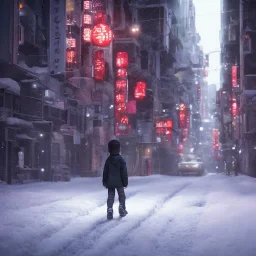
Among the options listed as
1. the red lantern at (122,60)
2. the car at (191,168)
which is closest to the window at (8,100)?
the red lantern at (122,60)

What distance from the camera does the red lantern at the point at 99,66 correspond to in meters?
35.0

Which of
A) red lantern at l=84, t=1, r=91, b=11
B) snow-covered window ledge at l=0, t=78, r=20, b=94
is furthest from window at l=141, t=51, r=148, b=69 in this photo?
snow-covered window ledge at l=0, t=78, r=20, b=94

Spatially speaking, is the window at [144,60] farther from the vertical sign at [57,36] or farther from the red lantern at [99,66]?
the vertical sign at [57,36]

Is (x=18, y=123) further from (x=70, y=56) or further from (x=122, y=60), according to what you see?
(x=122, y=60)

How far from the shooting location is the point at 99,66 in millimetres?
35312

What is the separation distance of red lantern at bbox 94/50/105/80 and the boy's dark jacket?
25.1 meters

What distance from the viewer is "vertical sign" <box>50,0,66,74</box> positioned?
89.2 feet

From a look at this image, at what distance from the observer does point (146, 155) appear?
55.8m

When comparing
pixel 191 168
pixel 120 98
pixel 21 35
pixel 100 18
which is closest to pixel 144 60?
pixel 191 168

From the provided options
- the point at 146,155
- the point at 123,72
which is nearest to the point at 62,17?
the point at 123,72

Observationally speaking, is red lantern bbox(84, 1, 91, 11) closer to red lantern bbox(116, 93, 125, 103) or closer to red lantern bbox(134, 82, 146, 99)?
red lantern bbox(116, 93, 125, 103)

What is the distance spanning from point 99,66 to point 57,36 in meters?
8.37

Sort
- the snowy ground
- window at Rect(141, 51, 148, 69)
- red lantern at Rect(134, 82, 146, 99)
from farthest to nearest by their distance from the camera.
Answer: window at Rect(141, 51, 148, 69) < red lantern at Rect(134, 82, 146, 99) < the snowy ground

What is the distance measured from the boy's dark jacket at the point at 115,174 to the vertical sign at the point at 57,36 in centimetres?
1781
